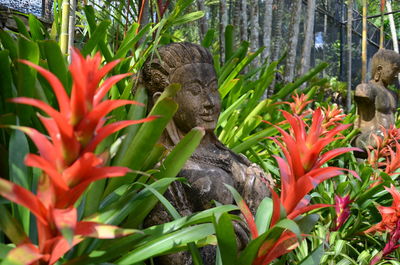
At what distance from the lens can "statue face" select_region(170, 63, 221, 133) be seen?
5.75ft

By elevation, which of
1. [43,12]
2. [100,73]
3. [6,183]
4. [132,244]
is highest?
[43,12]

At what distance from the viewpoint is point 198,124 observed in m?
1.76

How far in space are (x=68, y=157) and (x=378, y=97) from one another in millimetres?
4359

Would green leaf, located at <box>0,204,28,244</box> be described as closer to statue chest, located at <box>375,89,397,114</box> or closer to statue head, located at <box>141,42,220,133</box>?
statue head, located at <box>141,42,220,133</box>

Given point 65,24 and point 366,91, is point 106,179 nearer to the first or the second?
point 65,24

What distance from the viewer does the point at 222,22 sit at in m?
6.36

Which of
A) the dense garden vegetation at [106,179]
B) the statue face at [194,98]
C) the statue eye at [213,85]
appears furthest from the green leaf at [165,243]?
the statue eye at [213,85]

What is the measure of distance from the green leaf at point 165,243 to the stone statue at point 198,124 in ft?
1.70

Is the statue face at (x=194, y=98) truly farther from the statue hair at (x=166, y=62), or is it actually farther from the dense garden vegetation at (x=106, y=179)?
the dense garden vegetation at (x=106, y=179)

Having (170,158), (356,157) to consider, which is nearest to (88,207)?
(170,158)

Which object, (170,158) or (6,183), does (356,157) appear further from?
(6,183)

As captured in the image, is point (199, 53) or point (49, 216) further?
point (199, 53)

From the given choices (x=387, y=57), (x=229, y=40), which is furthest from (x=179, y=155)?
(x=387, y=57)

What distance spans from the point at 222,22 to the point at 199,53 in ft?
15.6
